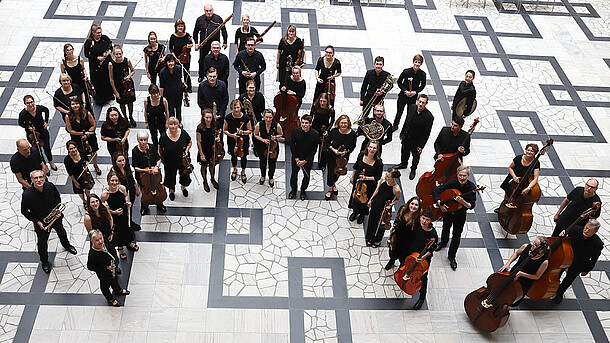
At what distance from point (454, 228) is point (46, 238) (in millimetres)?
5217

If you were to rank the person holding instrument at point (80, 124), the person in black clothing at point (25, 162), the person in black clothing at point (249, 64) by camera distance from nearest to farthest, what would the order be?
the person in black clothing at point (25, 162), the person holding instrument at point (80, 124), the person in black clothing at point (249, 64)

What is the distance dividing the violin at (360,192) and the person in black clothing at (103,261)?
10.7 ft

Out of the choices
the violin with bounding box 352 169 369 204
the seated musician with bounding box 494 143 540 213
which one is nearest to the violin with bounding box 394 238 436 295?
the violin with bounding box 352 169 369 204

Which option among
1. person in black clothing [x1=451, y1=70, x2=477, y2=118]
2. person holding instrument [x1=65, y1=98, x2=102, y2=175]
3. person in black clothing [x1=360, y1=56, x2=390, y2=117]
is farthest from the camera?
person in black clothing [x1=451, y1=70, x2=477, y2=118]

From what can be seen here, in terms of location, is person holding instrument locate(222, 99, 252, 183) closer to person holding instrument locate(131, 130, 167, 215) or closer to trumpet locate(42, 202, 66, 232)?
person holding instrument locate(131, 130, 167, 215)

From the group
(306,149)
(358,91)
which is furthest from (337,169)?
(358,91)

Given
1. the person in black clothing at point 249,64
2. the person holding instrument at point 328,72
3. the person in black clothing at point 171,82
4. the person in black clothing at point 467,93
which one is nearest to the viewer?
the person in black clothing at point 171,82

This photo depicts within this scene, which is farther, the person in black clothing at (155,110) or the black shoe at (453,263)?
the person in black clothing at (155,110)

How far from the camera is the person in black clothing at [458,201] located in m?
7.88

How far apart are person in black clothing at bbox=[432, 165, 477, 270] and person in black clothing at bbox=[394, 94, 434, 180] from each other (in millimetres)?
1295

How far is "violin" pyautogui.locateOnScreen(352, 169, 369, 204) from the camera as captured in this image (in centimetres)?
838

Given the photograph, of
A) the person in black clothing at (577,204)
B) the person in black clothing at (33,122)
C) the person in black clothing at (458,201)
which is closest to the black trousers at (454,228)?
the person in black clothing at (458,201)

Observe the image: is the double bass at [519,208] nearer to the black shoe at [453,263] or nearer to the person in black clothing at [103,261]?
the black shoe at [453,263]

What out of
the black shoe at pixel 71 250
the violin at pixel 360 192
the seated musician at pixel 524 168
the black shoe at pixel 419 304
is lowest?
the black shoe at pixel 419 304
